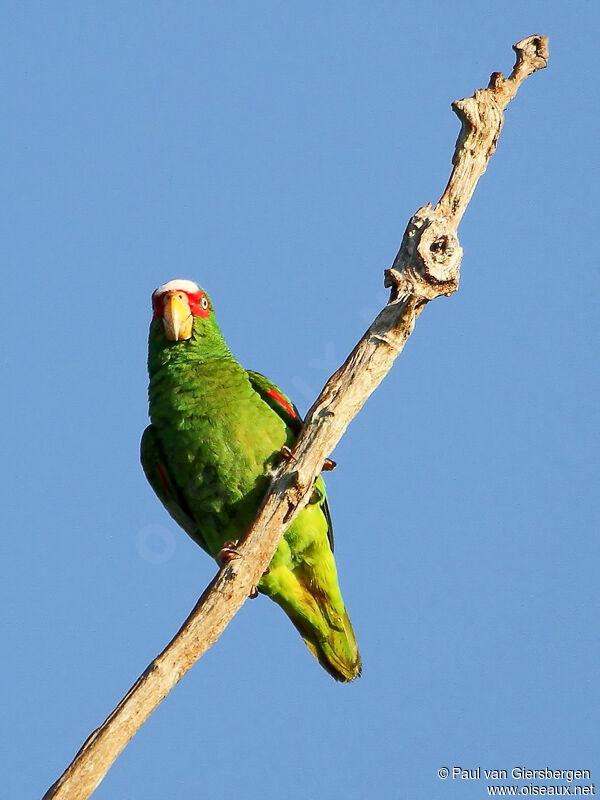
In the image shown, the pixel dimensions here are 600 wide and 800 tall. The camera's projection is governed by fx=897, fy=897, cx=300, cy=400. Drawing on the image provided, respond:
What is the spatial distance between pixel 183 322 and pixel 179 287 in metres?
0.27

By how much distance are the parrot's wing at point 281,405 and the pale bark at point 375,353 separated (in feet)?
2.64

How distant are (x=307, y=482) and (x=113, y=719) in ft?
5.20

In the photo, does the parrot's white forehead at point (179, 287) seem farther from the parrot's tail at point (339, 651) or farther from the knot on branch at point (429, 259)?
the parrot's tail at point (339, 651)

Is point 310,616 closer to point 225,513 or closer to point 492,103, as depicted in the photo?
point 225,513

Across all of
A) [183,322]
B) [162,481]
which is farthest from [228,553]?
[183,322]

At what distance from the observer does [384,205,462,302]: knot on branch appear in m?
4.79

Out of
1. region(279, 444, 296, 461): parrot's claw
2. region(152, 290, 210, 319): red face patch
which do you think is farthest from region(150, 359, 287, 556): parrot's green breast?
region(152, 290, 210, 319): red face patch

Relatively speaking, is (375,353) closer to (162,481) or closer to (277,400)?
(277,400)

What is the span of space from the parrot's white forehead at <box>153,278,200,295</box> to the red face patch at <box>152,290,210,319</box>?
2 cm

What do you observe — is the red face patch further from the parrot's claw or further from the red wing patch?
the parrot's claw

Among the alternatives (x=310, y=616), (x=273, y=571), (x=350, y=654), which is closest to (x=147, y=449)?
(x=273, y=571)

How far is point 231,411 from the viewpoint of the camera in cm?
574

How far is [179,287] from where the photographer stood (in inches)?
243

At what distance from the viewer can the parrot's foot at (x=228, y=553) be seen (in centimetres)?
490
